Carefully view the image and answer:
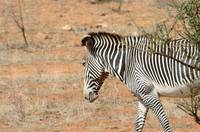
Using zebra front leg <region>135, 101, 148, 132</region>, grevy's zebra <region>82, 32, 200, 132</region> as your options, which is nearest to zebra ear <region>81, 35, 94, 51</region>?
grevy's zebra <region>82, 32, 200, 132</region>

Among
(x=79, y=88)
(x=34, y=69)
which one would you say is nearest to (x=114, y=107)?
(x=79, y=88)

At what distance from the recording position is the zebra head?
30.2ft

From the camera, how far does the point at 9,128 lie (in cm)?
1079

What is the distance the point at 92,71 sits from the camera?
9.21 meters

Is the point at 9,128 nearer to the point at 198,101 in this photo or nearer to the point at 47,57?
the point at 198,101

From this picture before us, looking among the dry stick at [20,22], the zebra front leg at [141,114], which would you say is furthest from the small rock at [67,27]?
the zebra front leg at [141,114]

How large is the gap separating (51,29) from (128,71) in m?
13.8

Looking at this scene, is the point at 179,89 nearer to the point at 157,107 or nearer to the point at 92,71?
the point at 157,107

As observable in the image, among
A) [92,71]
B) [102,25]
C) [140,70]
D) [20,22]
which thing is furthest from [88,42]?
[20,22]

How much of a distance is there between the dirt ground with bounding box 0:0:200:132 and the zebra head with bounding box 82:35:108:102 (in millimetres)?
935

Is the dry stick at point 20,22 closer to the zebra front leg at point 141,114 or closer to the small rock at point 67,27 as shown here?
the small rock at point 67,27

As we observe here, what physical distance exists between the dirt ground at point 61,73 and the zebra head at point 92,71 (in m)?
0.94

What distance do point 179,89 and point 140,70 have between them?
64 centimetres

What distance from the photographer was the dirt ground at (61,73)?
11117 millimetres
